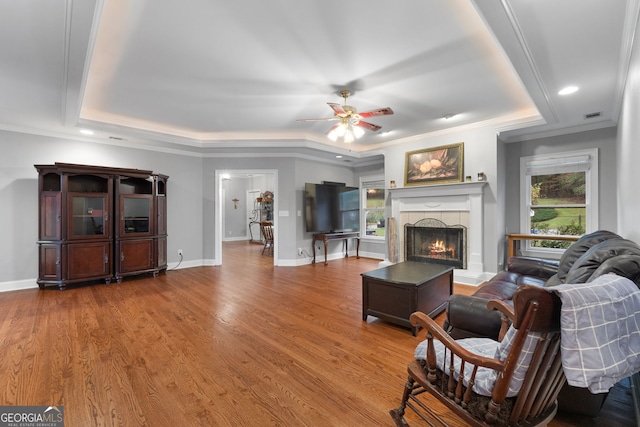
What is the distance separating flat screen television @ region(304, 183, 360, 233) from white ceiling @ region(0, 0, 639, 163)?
2.10 meters

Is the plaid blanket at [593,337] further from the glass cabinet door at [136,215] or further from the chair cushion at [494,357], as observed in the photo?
the glass cabinet door at [136,215]

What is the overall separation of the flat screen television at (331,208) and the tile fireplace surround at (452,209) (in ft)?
4.30

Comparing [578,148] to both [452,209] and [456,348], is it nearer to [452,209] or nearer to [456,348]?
[452,209]

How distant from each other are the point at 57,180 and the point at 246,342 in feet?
14.4

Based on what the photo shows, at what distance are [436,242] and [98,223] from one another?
5793 millimetres

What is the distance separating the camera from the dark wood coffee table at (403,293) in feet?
9.17

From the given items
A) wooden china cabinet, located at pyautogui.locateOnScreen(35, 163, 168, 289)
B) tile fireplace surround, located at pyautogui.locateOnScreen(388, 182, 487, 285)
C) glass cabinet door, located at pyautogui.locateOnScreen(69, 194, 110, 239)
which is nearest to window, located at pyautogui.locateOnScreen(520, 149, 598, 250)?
tile fireplace surround, located at pyautogui.locateOnScreen(388, 182, 487, 285)

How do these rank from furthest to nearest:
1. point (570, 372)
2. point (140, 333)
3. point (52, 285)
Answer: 1. point (52, 285)
2. point (140, 333)
3. point (570, 372)

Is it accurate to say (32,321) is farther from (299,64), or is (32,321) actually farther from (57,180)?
(299,64)

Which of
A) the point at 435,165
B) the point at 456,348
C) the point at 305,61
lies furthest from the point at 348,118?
the point at 456,348

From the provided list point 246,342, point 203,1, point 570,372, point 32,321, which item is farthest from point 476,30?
point 32,321

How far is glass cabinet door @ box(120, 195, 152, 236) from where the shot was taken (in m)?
4.80

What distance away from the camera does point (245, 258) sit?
713cm

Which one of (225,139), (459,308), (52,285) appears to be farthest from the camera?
(225,139)
